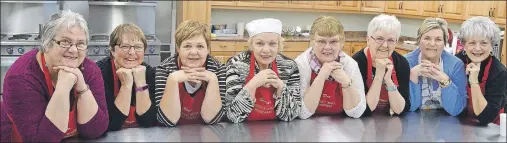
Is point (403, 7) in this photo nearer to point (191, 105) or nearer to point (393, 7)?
point (393, 7)

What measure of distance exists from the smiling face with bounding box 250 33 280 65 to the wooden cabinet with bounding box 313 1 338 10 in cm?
396

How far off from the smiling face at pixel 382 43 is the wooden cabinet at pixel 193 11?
3.11 metres

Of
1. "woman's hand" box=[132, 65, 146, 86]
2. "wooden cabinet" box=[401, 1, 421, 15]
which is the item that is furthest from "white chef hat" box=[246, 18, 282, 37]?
"wooden cabinet" box=[401, 1, 421, 15]

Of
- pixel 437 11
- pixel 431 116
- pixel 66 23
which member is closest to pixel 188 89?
pixel 66 23

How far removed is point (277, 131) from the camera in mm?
2049

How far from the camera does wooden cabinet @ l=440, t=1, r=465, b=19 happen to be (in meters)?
5.16

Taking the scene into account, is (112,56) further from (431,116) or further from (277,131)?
(431,116)

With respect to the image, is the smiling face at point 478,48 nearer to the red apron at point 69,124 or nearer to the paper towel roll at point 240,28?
the red apron at point 69,124

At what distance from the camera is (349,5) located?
6.28 meters

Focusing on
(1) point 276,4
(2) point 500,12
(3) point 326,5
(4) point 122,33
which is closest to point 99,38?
(1) point 276,4

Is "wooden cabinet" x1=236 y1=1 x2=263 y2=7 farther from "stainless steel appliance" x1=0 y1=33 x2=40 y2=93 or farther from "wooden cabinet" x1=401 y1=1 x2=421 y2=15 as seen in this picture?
"stainless steel appliance" x1=0 y1=33 x2=40 y2=93

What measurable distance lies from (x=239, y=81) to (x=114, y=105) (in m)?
0.51

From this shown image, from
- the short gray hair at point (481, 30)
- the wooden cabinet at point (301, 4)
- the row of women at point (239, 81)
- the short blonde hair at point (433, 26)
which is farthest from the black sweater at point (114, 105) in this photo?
the wooden cabinet at point (301, 4)

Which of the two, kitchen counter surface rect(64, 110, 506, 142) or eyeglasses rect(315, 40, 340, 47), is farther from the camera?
eyeglasses rect(315, 40, 340, 47)
